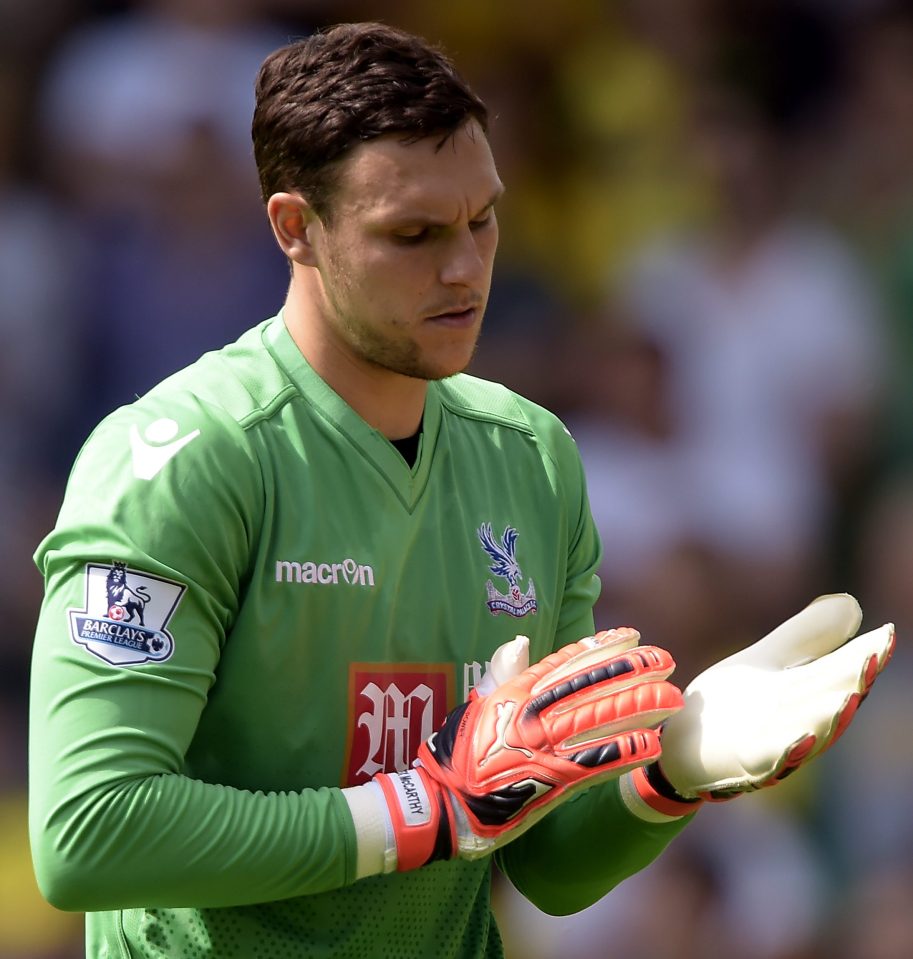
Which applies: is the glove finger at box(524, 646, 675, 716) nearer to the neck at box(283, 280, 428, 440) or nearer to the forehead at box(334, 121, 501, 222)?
the neck at box(283, 280, 428, 440)

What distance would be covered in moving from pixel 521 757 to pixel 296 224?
90cm

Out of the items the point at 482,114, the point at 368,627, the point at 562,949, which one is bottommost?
the point at 562,949

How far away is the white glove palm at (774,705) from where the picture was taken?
7.50 ft

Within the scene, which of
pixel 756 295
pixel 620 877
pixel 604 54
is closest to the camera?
pixel 620 877

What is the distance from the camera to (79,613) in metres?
2.16

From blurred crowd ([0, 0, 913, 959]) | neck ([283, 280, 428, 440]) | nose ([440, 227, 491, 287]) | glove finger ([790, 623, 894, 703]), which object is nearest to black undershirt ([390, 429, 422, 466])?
neck ([283, 280, 428, 440])

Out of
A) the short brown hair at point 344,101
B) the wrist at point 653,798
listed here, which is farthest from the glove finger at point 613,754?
the short brown hair at point 344,101

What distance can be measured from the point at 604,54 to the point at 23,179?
89.0 inches

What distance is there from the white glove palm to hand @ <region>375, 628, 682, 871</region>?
0.48 ft

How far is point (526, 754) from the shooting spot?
221cm

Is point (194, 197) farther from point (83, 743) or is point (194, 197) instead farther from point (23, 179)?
point (83, 743)

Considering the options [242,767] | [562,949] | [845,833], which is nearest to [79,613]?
[242,767]

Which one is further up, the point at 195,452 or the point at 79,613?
the point at 195,452

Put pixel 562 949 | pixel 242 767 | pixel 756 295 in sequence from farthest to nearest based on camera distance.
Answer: pixel 756 295, pixel 562 949, pixel 242 767
